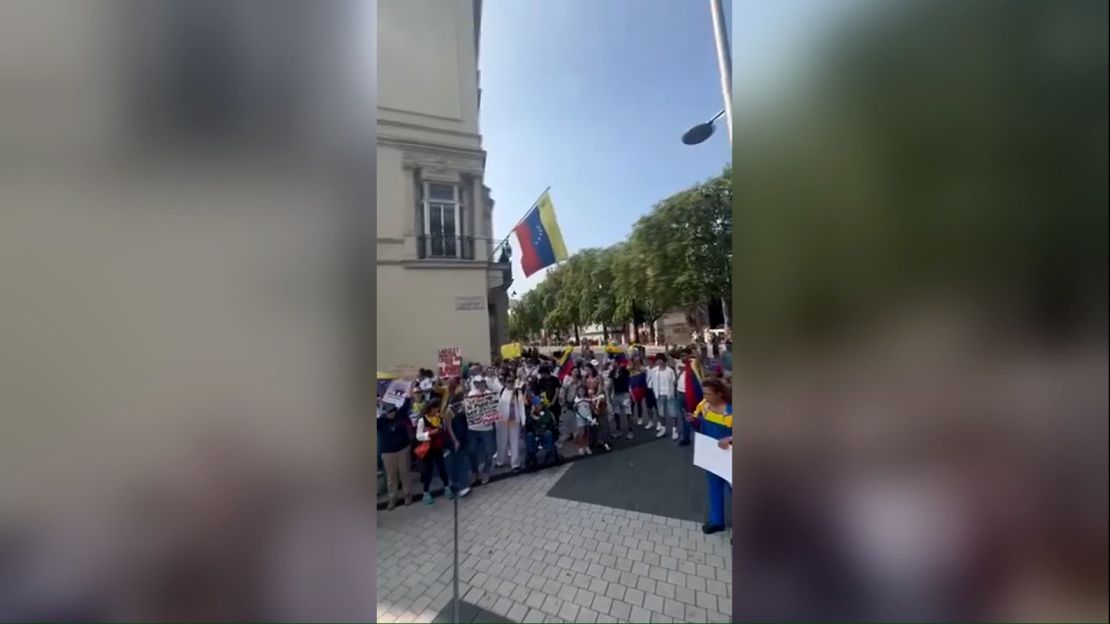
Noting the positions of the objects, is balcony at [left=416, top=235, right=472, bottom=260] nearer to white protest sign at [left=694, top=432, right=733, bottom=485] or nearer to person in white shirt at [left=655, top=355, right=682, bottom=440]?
person in white shirt at [left=655, top=355, right=682, bottom=440]

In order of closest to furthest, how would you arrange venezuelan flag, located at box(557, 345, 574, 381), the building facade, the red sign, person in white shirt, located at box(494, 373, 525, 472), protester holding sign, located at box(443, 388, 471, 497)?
the building facade
the red sign
protester holding sign, located at box(443, 388, 471, 497)
person in white shirt, located at box(494, 373, 525, 472)
venezuelan flag, located at box(557, 345, 574, 381)

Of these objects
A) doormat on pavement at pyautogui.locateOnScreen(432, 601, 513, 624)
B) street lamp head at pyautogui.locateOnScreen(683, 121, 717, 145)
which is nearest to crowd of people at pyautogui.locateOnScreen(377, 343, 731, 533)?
doormat on pavement at pyautogui.locateOnScreen(432, 601, 513, 624)

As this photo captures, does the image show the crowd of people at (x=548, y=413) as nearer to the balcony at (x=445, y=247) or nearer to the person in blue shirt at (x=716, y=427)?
the person in blue shirt at (x=716, y=427)

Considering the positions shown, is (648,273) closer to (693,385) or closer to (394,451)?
(693,385)

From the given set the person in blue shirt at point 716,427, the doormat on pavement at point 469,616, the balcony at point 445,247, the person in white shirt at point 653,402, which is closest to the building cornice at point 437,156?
the balcony at point 445,247

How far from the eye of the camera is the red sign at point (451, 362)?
1.80 metres

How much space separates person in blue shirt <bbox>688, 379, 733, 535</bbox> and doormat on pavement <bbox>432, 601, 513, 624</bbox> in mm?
1089

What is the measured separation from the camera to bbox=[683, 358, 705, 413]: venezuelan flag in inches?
66.7

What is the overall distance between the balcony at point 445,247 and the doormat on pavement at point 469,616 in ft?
5.70
